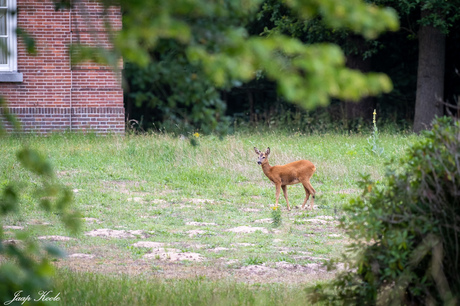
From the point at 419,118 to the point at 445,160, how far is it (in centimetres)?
Result: 1703

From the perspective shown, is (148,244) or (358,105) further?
(358,105)

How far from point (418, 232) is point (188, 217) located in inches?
246

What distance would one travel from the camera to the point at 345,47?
21.8m

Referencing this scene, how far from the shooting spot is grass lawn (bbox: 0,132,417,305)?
6121 millimetres

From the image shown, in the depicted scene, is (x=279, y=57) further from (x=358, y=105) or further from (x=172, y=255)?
(x=358, y=105)

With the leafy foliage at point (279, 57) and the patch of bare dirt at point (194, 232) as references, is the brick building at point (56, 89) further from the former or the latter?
the leafy foliage at point (279, 57)

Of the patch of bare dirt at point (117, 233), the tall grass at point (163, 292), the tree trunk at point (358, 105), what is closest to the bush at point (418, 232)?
the tall grass at point (163, 292)

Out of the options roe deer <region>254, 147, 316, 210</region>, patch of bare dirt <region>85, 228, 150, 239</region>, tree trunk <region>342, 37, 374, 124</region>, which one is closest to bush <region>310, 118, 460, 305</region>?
patch of bare dirt <region>85, 228, 150, 239</region>

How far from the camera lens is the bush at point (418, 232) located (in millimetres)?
4074

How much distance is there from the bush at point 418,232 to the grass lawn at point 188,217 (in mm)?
474

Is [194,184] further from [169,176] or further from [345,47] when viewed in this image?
[345,47]

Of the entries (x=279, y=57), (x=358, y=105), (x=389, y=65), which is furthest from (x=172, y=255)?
(x=389, y=65)

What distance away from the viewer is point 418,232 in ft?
13.5

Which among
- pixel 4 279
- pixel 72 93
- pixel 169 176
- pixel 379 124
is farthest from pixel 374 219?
pixel 379 124
